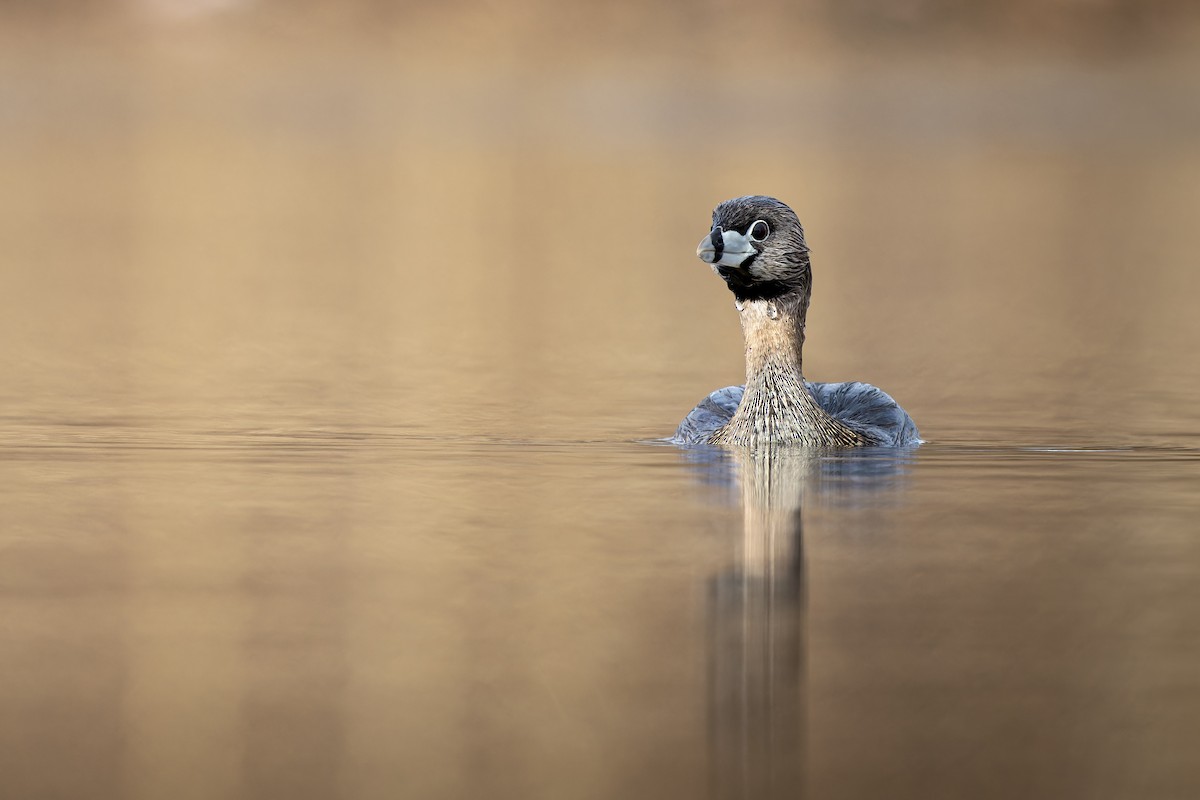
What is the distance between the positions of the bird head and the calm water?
1242mm

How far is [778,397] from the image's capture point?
51.5 ft

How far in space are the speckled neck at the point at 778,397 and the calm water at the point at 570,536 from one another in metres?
0.59

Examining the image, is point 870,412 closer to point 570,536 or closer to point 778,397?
point 778,397

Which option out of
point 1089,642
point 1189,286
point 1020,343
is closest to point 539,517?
point 1089,642

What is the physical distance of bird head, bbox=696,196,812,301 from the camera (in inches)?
602

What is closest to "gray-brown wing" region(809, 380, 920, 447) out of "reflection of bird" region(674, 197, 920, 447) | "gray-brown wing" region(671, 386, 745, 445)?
"reflection of bird" region(674, 197, 920, 447)

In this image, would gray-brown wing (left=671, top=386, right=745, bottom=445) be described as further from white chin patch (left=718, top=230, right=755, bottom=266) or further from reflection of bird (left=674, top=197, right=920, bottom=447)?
white chin patch (left=718, top=230, right=755, bottom=266)

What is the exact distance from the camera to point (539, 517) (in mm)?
12062

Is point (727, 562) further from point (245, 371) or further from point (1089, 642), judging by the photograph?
point (245, 371)

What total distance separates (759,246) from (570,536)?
14.9ft

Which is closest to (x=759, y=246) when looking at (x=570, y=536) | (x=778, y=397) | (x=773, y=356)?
(x=773, y=356)

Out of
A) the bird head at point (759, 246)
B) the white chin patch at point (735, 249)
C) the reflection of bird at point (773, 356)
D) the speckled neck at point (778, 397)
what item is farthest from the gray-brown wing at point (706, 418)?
the white chin patch at point (735, 249)

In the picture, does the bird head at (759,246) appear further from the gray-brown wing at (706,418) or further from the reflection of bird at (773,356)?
the gray-brown wing at (706,418)

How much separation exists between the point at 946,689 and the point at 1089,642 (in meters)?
1.00
